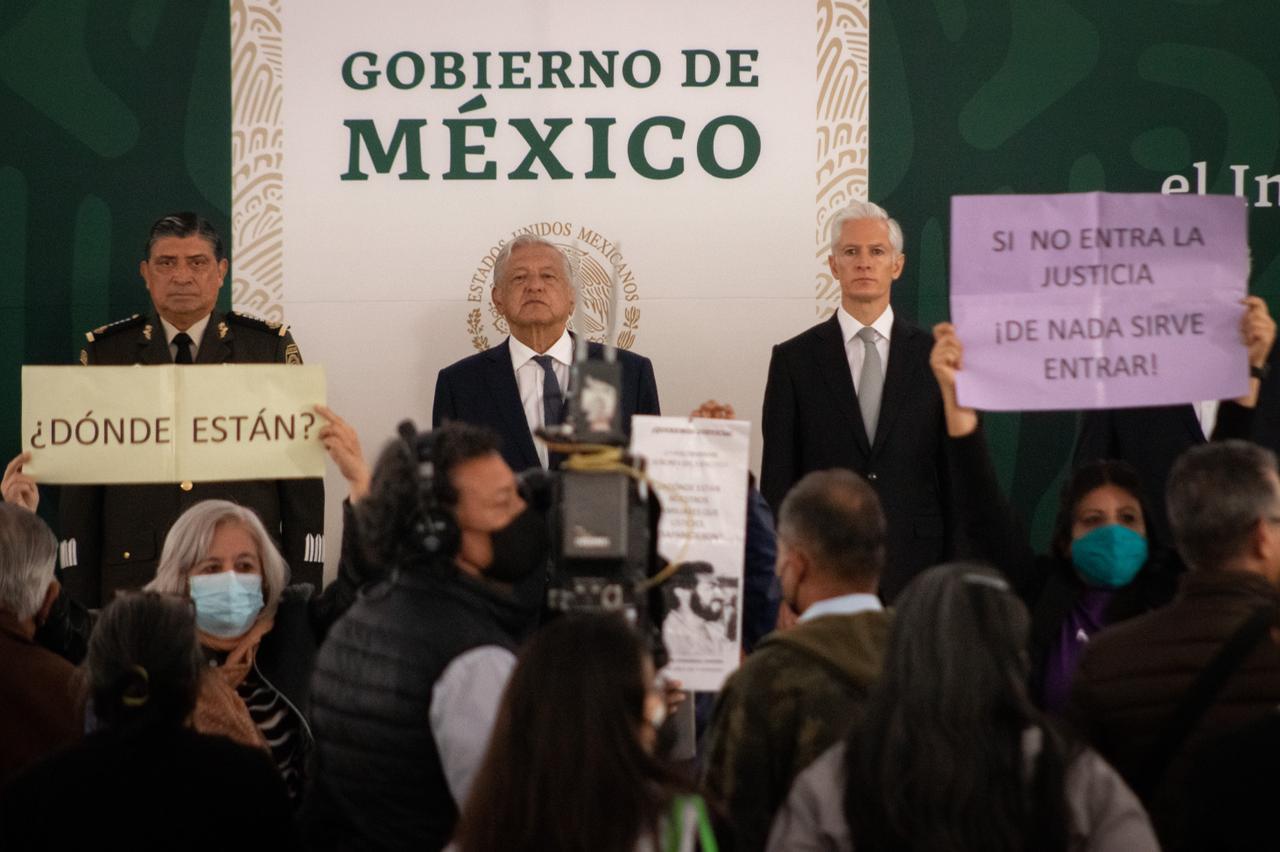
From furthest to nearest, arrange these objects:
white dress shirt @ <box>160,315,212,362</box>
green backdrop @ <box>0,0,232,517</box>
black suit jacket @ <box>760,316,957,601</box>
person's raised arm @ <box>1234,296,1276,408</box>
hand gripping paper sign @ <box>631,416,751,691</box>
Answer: green backdrop @ <box>0,0,232,517</box>, white dress shirt @ <box>160,315,212,362</box>, black suit jacket @ <box>760,316,957,601</box>, hand gripping paper sign @ <box>631,416,751,691</box>, person's raised arm @ <box>1234,296,1276,408</box>

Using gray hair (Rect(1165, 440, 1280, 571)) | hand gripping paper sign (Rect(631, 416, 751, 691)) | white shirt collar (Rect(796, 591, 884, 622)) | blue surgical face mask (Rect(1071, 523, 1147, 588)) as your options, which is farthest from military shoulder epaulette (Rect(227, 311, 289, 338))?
gray hair (Rect(1165, 440, 1280, 571))

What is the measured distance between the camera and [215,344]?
5805 millimetres

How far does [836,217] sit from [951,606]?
327 centimetres

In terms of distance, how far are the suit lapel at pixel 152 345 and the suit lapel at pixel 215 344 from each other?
11cm

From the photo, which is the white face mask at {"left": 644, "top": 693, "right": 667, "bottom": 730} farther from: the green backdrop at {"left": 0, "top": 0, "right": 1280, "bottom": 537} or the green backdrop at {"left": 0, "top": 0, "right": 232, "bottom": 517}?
the green backdrop at {"left": 0, "top": 0, "right": 232, "bottom": 517}

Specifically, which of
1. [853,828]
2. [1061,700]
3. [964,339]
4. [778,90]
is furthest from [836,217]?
[853,828]

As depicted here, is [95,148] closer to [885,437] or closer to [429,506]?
[885,437]

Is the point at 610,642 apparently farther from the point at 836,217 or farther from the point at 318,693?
the point at 836,217

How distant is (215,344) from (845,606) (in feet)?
10.8

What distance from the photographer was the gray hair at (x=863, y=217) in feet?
18.6

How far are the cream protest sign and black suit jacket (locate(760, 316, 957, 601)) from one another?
156 cm

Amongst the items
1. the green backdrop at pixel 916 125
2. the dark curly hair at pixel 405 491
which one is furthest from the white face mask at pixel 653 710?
the green backdrop at pixel 916 125

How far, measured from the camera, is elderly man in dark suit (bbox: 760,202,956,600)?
216 inches

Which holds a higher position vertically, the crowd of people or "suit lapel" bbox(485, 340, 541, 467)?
"suit lapel" bbox(485, 340, 541, 467)
